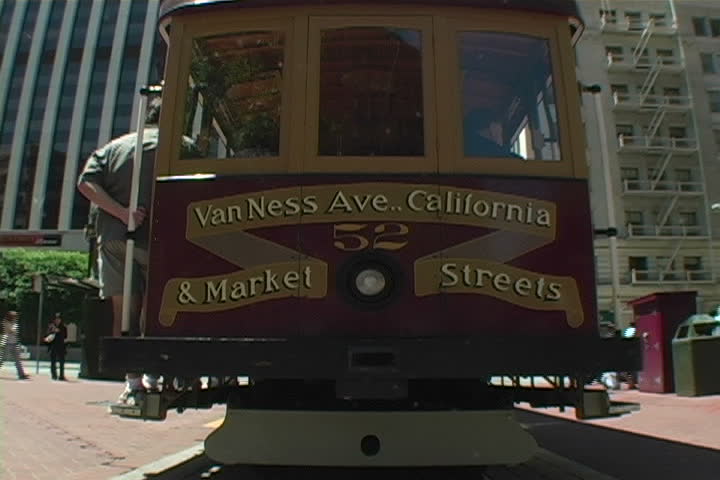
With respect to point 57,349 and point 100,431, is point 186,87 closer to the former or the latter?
point 100,431

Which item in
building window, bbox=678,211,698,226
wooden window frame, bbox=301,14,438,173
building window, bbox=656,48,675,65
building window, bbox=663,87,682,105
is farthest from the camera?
building window, bbox=656,48,675,65

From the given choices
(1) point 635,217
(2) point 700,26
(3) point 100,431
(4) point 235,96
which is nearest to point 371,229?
(4) point 235,96

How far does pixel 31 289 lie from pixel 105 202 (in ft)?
88.8

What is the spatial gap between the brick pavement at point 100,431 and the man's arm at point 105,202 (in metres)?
1.80

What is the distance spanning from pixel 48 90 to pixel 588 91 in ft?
178

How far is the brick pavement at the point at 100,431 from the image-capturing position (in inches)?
186

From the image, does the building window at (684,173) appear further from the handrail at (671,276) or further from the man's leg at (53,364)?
the man's leg at (53,364)

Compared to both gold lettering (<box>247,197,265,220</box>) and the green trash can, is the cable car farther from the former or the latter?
the green trash can

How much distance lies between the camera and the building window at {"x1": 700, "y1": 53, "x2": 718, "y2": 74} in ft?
146

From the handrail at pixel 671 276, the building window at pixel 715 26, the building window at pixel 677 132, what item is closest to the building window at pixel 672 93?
the building window at pixel 677 132

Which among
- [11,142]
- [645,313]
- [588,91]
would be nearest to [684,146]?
[645,313]

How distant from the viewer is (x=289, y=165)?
336cm

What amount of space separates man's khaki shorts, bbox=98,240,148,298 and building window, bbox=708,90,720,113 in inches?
1871

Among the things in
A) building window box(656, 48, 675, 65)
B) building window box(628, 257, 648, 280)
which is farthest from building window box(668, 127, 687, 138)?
building window box(628, 257, 648, 280)
